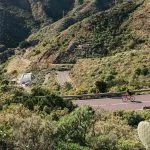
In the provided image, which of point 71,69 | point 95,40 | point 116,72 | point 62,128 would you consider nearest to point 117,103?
point 62,128

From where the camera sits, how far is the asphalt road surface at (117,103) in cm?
4222

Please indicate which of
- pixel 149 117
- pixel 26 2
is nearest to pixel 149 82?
pixel 149 117

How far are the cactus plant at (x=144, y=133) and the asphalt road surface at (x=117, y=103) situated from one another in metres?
26.5

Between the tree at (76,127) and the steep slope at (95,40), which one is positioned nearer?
the tree at (76,127)

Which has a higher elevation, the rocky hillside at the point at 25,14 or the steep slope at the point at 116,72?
the steep slope at the point at 116,72

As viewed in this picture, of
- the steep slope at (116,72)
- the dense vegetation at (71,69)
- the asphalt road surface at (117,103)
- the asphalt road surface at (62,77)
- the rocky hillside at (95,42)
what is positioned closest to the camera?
the dense vegetation at (71,69)

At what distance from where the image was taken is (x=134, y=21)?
85.8 meters

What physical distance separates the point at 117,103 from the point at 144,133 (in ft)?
93.6

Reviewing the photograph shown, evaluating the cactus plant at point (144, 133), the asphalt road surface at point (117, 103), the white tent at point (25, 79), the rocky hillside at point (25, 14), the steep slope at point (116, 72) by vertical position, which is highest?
the cactus plant at point (144, 133)

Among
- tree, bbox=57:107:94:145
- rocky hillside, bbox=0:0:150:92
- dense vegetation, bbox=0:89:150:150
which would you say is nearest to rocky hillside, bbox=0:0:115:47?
rocky hillside, bbox=0:0:150:92

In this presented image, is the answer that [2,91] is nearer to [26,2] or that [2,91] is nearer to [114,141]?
[114,141]

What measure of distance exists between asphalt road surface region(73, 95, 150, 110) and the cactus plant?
26.5 metres

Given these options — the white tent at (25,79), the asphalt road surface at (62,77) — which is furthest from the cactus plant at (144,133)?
the white tent at (25,79)

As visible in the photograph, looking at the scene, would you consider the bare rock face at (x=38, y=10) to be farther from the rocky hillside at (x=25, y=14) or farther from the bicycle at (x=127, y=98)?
the bicycle at (x=127, y=98)
